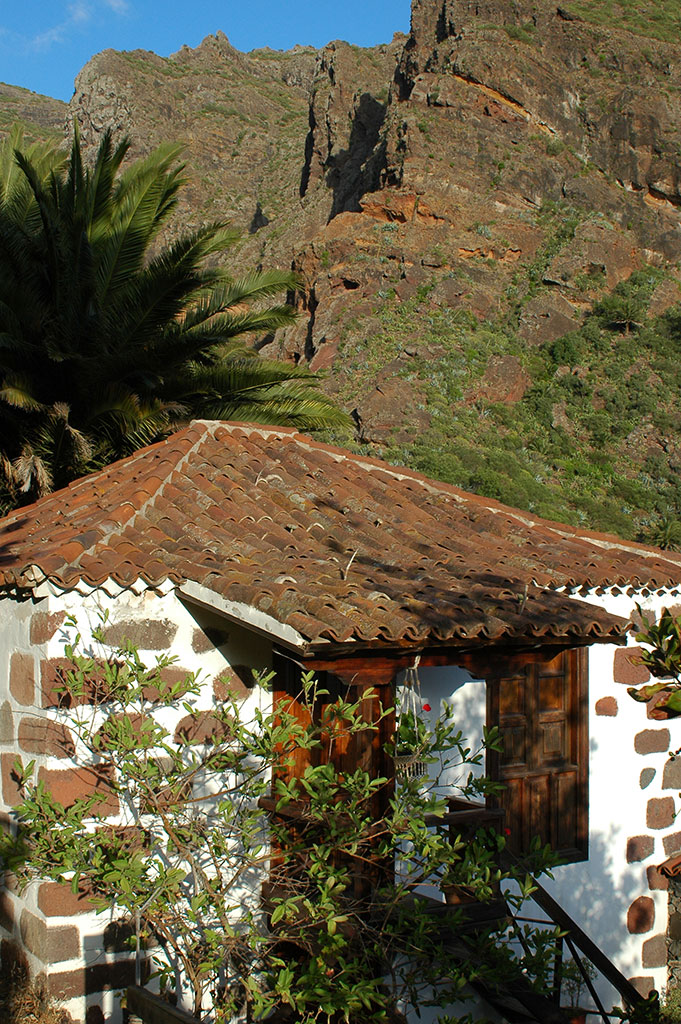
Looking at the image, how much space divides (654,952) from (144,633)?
17.6 ft

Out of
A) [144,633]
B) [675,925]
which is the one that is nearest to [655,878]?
[675,925]

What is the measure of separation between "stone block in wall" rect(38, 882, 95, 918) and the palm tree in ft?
16.6

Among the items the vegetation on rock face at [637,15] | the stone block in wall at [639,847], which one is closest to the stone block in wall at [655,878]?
the stone block in wall at [639,847]

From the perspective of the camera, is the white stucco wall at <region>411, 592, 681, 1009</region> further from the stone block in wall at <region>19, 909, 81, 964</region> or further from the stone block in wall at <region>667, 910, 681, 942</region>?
the stone block in wall at <region>19, 909, 81, 964</region>

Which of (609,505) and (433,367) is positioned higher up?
(433,367)

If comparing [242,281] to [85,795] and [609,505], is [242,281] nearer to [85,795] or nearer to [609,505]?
[85,795]

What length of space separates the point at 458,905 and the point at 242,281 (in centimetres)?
747

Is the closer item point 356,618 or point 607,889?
point 356,618

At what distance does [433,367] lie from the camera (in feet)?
96.7

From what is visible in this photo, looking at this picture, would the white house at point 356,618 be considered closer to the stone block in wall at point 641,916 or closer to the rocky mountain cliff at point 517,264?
the stone block in wall at point 641,916

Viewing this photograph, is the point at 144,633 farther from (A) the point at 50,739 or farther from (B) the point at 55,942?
(B) the point at 55,942

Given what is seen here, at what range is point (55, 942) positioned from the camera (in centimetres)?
512

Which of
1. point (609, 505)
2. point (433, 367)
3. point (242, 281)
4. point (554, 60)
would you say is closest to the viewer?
point (242, 281)

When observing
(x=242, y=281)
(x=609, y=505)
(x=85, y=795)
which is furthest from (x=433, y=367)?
(x=85, y=795)
